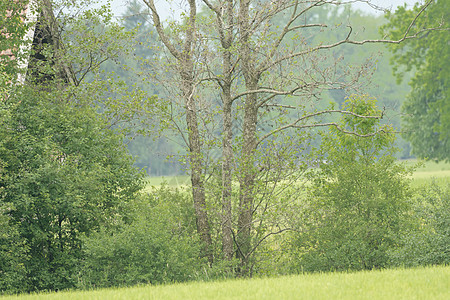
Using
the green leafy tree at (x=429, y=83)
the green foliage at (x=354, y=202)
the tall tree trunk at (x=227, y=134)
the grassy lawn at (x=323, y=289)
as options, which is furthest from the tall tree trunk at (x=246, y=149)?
the green leafy tree at (x=429, y=83)

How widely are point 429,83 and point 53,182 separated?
34.6m

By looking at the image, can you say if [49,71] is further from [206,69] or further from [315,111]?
[315,111]

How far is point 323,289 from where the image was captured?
9.87m

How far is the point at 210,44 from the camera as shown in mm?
16922

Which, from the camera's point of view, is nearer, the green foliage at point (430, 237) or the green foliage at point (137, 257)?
the green foliage at point (430, 237)

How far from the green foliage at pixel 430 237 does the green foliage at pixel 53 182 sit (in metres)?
7.78

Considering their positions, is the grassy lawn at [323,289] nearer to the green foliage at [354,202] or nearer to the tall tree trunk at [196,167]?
the green foliage at [354,202]

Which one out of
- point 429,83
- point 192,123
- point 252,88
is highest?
point 429,83

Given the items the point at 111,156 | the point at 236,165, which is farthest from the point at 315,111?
the point at 111,156

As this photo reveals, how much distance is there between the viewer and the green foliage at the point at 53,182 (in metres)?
14.3

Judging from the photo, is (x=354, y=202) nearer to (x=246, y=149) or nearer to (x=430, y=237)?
(x=430, y=237)

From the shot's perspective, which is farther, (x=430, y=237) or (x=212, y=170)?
(x=212, y=170)

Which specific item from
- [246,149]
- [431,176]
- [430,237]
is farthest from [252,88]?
[431,176]

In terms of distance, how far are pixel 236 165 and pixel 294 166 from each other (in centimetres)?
170
